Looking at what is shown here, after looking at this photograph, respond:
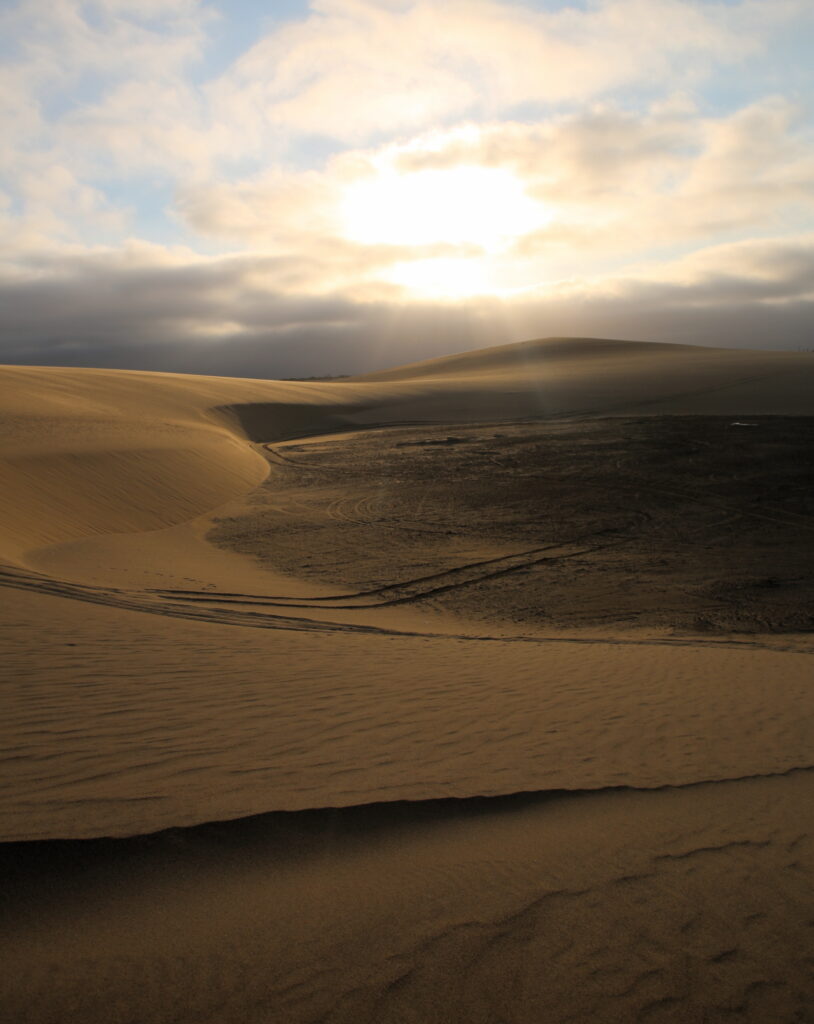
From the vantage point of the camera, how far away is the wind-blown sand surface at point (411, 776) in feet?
8.93

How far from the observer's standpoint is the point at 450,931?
295 cm

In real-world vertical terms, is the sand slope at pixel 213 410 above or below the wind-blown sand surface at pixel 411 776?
above

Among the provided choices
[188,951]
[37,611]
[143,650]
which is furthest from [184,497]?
[188,951]

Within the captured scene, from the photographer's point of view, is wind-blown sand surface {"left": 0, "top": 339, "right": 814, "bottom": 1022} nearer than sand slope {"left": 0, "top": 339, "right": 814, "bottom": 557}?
Yes

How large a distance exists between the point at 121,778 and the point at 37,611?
4645 millimetres

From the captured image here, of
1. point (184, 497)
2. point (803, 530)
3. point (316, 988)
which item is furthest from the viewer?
point (184, 497)

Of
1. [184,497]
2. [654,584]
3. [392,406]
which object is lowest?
[654,584]

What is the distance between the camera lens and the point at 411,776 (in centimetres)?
426

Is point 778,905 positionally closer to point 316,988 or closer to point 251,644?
point 316,988

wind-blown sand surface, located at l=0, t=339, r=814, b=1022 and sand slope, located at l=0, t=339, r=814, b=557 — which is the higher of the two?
sand slope, located at l=0, t=339, r=814, b=557

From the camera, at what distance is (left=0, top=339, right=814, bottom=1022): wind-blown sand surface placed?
272 cm

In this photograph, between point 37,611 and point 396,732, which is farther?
point 37,611

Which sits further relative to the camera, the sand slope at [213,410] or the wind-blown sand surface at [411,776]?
the sand slope at [213,410]

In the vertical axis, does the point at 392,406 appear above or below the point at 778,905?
above
